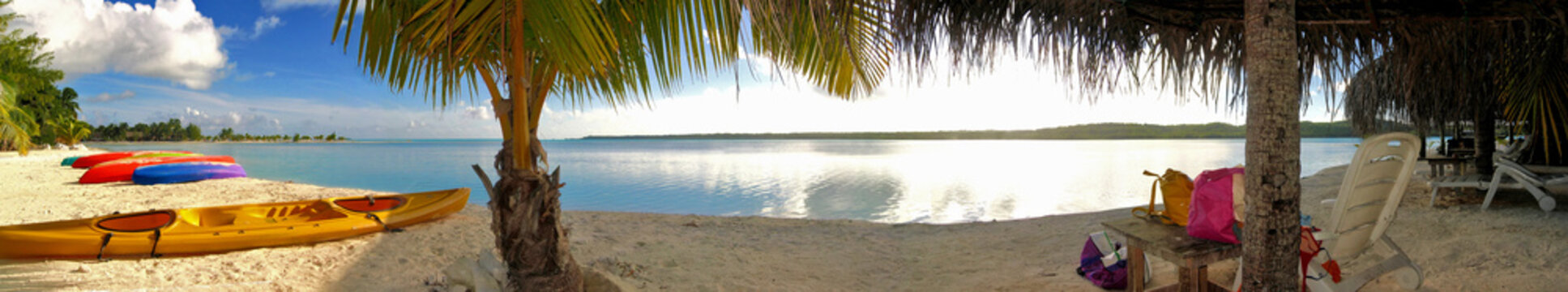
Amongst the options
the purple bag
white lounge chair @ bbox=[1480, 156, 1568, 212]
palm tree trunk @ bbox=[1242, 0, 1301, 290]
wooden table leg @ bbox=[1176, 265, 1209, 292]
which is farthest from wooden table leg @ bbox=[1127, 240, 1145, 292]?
white lounge chair @ bbox=[1480, 156, 1568, 212]

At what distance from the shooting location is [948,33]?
2855 mm

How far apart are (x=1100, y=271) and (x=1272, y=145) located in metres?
1.80

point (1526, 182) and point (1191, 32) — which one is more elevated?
point (1191, 32)

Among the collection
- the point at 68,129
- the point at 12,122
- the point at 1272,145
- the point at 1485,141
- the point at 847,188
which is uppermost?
the point at 68,129

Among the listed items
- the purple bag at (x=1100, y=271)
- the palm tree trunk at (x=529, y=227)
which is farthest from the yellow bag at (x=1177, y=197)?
the palm tree trunk at (x=529, y=227)

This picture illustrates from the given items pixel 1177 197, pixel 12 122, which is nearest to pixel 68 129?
pixel 12 122

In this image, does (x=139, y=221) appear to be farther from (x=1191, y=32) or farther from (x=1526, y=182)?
(x=1526, y=182)

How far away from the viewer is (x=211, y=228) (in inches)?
157

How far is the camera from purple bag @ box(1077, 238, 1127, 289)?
118 inches

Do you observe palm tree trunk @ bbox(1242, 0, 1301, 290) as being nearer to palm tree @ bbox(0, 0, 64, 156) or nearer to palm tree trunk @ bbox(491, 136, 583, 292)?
palm tree trunk @ bbox(491, 136, 583, 292)

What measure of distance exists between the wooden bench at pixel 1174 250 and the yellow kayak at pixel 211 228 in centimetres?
518

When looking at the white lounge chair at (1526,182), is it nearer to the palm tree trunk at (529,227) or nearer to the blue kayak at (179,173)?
the palm tree trunk at (529,227)

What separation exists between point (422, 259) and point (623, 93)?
253 centimetres

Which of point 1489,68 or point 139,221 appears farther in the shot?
point 1489,68
